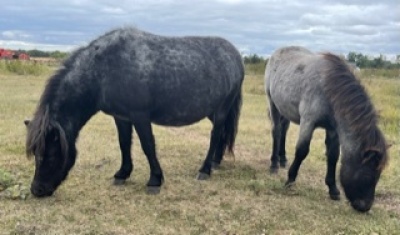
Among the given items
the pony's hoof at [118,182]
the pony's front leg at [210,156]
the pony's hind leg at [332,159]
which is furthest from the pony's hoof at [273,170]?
the pony's hoof at [118,182]

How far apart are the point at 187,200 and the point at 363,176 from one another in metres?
2.16

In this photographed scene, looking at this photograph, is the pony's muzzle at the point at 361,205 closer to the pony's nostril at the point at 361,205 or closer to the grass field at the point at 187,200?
the pony's nostril at the point at 361,205

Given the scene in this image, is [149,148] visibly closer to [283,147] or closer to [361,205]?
[361,205]

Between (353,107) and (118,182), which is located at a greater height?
(353,107)

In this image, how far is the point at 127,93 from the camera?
5984 millimetres

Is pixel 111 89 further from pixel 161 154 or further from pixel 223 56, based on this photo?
pixel 161 154

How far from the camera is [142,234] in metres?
5.04

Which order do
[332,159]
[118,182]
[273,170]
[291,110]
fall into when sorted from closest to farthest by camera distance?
[332,159] < [118,182] < [291,110] < [273,170]

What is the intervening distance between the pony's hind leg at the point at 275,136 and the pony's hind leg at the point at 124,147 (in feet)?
7.89

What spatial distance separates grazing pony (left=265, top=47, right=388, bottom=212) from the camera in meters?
5.47

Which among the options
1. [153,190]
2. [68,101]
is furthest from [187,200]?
[68,101]

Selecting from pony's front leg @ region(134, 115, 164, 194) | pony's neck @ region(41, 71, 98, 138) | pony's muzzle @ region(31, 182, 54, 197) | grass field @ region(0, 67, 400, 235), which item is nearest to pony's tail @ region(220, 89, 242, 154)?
grass field @ region(0, 67, 400, 235)

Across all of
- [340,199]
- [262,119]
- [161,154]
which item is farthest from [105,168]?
[262,119]

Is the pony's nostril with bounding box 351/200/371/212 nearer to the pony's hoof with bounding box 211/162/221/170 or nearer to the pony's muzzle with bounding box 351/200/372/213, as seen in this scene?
the pony's muzzle with bounding box 351/200/372/213
